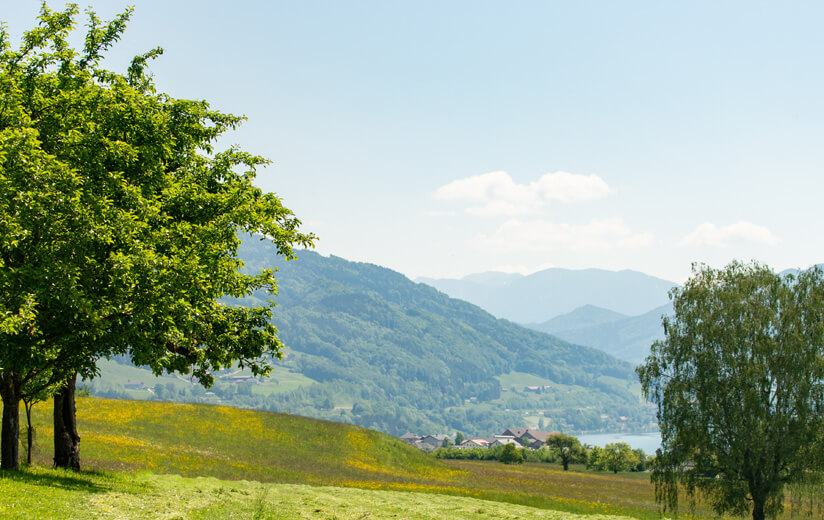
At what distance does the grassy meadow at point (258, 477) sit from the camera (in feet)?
70.6

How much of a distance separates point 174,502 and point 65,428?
329 inches

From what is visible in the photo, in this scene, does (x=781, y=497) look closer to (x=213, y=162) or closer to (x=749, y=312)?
(x=749, y=312)

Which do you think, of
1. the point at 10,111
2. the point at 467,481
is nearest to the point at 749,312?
the point at 467,481

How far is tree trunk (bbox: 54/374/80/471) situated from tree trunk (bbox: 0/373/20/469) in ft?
11.3

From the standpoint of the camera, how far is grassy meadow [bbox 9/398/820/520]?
848 inches

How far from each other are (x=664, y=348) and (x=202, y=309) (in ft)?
112

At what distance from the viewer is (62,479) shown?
22.6 metres

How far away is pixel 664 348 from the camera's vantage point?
44.0 meters

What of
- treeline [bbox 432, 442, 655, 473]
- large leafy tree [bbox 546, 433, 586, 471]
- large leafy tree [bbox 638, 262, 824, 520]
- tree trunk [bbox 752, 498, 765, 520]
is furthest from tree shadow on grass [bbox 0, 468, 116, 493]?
large leafy tree [bbox 546, 433, 586, 471]

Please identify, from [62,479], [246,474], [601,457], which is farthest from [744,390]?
[601,457]

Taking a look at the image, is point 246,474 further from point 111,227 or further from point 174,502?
point 111,227

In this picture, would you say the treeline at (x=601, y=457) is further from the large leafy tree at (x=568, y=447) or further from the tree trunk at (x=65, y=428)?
the tree trunk at (x=65, y=428)

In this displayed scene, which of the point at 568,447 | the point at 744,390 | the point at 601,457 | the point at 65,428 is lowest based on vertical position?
the point at 601,457

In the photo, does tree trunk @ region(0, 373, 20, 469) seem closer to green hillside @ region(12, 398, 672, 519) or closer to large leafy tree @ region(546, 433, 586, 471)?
green hillside @ region(12, 398, 672, 519)
